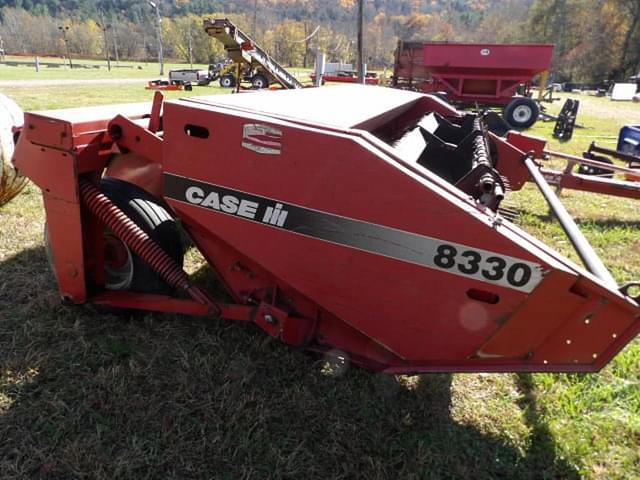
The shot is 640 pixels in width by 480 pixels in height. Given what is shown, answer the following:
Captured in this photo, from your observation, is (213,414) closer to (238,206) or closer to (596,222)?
(238,206)

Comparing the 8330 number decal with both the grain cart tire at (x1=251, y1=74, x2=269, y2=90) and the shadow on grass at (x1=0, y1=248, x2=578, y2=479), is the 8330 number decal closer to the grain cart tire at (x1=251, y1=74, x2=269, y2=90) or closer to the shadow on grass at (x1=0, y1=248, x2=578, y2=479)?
the shadow on grass at (x1=0, y1=248, x2=578, y2=479)

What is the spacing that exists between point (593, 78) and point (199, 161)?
53296 mm

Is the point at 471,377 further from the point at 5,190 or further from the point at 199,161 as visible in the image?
the point at 5,190

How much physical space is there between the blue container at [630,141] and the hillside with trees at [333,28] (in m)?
27.1

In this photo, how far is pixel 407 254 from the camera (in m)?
1.80

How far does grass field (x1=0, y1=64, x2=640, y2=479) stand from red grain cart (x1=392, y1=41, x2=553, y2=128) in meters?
10.5

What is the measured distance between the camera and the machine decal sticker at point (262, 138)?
6.12ft

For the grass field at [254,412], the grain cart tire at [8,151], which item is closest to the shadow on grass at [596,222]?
the grass field at [254,412]

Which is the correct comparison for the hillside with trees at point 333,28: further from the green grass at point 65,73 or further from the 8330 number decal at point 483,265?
the 8330 number decal at point 483,265

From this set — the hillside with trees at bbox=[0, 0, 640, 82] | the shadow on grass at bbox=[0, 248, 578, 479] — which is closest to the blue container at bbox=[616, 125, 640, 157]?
the shadow on grass at bbox=[0, 248, 578, 479]

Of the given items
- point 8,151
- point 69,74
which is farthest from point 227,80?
point 8,151

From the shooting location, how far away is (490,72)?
1302cm

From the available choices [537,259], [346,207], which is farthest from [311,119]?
[537,259]

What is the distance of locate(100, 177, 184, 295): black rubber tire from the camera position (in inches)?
96.1
